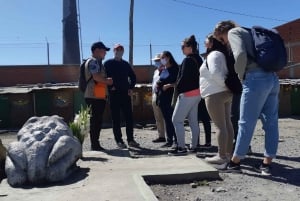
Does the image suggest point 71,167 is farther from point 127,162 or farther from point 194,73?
point 194,73

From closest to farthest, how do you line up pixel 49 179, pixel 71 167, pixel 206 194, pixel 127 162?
pixel 206 194
pixel 49 179
pixel 71 167
pixel 127 162

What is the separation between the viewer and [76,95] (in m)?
12.8

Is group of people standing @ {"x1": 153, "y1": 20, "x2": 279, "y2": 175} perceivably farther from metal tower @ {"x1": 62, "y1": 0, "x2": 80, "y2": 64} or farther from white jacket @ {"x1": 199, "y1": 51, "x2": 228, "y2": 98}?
metal tower @ {"x1": 62, "y1": 0, "x2": 80, "y2": 64}

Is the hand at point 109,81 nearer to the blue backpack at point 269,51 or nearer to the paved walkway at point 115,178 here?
the paved walkway at point 115,178

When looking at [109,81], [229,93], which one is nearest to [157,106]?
[109,81]

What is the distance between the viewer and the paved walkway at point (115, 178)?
4.49 m

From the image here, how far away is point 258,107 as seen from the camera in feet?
17.0

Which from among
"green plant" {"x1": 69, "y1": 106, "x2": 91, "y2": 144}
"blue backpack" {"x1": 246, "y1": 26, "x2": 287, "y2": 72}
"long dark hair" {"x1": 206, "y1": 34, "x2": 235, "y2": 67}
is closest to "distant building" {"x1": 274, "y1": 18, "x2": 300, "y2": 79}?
"green plant" {"x1": 69, "y1": 106, "x2": 91, "y2": 144}

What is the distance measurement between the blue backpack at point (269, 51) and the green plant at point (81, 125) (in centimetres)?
299

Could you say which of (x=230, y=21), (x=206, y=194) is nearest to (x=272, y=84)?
(x=230, y=21)

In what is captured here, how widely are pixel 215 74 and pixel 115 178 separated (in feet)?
5.82

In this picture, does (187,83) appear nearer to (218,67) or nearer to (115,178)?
(218,67)

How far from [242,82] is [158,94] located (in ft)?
9.44

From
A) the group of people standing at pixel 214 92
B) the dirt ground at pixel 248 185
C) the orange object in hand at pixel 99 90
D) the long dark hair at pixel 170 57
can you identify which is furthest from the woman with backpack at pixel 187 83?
the orange object in hand at pixel 99 90
